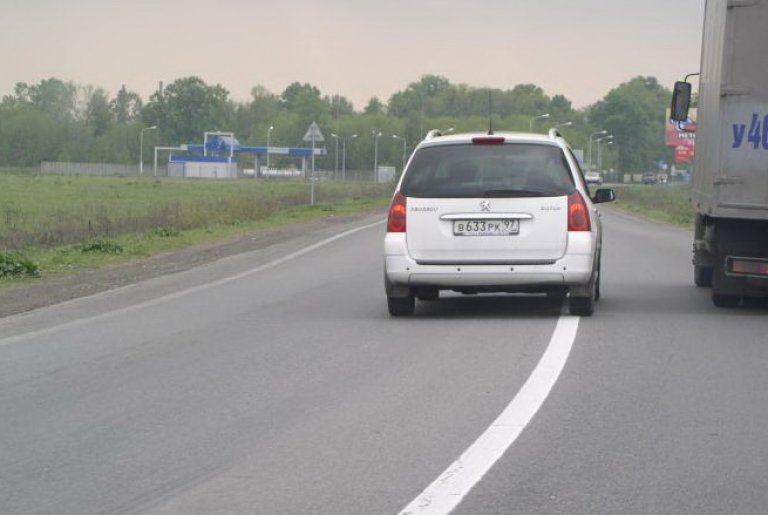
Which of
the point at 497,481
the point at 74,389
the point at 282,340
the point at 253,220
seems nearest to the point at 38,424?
the point at 74,389

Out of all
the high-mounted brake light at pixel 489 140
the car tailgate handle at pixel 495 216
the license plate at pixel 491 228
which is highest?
the high-mounted brake light at pixel 489 140

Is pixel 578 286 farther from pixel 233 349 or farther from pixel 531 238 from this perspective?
pixel 233 349

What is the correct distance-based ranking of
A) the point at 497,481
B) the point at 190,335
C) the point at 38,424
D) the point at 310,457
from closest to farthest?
the point at 497,481 → the point at 310,457 → the point at 38,424 → the point at 190,335

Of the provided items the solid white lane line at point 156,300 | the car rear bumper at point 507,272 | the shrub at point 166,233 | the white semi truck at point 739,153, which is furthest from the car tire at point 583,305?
the shrub at point 166,233

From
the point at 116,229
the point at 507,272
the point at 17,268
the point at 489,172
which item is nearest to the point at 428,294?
the point at 507,272

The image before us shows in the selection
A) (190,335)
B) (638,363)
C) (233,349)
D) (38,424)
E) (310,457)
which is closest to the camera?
(310,457)

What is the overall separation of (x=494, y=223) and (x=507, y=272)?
18.8 inches

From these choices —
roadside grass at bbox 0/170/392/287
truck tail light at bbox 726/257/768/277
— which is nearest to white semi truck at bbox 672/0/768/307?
truck tail light at bbox 726/257/768/277

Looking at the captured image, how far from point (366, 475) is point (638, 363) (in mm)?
4216

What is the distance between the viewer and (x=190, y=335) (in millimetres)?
12562

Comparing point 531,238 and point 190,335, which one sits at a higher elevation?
point 531,238

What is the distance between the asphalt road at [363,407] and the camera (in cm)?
661

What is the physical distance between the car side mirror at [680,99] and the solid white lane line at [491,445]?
569 cm

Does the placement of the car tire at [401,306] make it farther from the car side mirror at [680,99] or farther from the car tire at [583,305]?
the car side mirror at [680,99]
